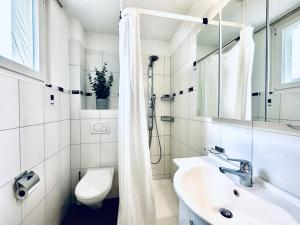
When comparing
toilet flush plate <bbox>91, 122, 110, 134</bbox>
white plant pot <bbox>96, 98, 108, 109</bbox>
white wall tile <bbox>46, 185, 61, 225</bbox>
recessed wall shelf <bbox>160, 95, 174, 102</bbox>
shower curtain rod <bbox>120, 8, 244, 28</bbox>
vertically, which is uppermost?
shower curtain rod <bbox>120, 8, 244, 28</bbox>

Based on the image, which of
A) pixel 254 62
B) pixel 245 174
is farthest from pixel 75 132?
pixel 254 62

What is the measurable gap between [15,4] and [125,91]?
3.00 ft

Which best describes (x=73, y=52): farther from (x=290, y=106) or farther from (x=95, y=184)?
(x=290, y=106)

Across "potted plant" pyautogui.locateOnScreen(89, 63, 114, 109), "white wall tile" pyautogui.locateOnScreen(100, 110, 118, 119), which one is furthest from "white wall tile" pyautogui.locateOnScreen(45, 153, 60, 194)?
"potted plant" pyautogui.locateOnScreen(89, 63, 114, 109)

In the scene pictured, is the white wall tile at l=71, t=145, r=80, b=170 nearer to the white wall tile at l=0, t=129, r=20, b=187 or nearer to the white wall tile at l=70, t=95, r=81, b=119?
the white wall tile at l=70, t=95, r=81, b=119

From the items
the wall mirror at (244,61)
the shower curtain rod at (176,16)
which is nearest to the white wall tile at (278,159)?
the wall mirror at (244,61)

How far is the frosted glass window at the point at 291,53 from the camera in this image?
66 centimetres

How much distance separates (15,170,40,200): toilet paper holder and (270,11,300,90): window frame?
149cm

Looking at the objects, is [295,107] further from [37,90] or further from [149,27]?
[149,27]

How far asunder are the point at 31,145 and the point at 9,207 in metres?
0.37

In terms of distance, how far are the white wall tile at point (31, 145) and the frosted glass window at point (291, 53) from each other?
1509 mm

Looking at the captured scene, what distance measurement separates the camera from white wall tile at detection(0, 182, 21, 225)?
31.4 inches

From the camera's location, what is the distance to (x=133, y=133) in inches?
50.3

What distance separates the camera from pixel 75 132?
6.12ft
